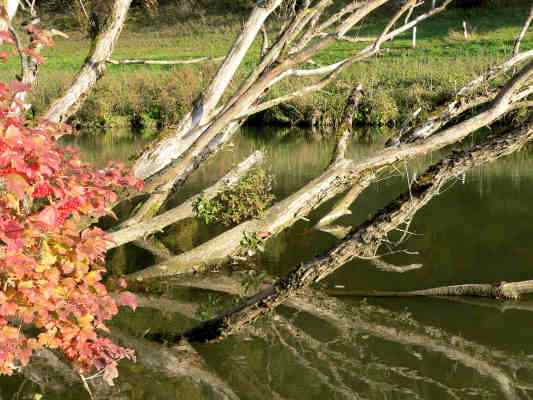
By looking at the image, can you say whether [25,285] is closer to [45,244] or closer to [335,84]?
[45,244]

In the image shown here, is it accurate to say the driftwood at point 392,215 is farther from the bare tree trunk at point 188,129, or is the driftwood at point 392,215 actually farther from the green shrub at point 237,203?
the green shrub at point 237,203

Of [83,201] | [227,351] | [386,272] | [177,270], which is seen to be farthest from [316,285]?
[83,201]

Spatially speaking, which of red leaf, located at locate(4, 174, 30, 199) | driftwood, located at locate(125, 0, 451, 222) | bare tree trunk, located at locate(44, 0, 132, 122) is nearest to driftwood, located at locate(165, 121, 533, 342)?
driftwood, located at locate(125, 0, 451, 222)

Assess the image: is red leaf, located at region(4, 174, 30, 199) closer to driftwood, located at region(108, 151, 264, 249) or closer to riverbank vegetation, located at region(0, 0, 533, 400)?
riverbank vegetation, located at region(0, 0, 533, 400)

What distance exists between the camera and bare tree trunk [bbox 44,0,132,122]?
6.35 metres

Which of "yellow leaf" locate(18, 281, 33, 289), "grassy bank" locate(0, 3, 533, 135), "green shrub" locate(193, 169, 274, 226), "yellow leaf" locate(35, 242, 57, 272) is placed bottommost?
"grassy bank" locate(0, 3, 533, 135)

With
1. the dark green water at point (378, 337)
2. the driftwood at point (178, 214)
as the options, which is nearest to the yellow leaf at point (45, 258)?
the dark green water at point (378, 337)

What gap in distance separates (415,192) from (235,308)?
62.0 inches

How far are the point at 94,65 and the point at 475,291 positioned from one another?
4.27 metres

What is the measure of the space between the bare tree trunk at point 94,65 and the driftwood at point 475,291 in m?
3.32

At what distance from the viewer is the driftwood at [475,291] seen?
25.9ft

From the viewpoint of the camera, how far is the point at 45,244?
11.5ft

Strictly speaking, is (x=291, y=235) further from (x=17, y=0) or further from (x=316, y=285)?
(x=17, y=0)

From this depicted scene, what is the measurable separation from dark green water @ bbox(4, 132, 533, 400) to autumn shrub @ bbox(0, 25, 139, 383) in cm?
194
